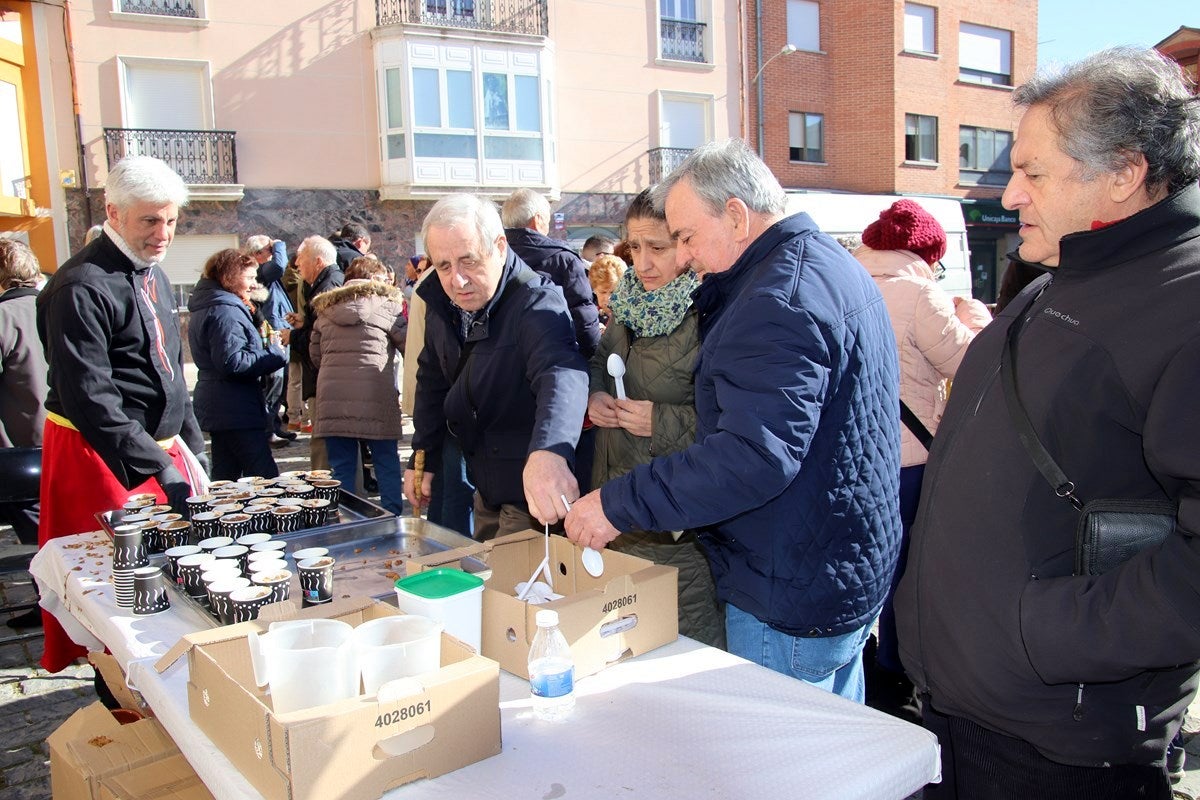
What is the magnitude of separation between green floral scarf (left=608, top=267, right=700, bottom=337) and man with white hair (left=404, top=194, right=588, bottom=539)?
19 cm

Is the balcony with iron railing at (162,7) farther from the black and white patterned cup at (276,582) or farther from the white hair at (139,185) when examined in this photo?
the black and white patterned cup at (276,582)

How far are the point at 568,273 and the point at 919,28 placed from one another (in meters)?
20.2

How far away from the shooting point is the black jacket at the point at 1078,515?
1.17 meters

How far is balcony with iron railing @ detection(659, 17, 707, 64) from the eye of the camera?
18.7m

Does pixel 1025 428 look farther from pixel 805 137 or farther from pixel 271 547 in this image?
pixel 805 137

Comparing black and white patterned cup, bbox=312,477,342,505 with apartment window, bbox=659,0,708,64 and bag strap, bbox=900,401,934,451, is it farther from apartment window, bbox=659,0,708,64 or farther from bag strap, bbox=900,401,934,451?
apartment window, bbox=659,0,708,64

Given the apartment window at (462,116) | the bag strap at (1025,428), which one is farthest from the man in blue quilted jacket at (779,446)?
the apartment window at (462,116)

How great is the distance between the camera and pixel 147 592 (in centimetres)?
201

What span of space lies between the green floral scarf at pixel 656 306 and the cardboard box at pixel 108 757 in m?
1.62

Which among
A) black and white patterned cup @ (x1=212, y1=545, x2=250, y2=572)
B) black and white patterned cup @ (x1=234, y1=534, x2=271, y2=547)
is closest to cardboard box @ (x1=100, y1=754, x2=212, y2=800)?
A: black and white patterned cup @ (x1=212, y1=545, x2=250, y2=572)

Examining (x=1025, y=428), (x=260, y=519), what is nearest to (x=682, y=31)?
(x=260, y=519)

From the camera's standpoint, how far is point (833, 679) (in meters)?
1.93

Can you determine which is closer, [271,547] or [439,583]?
[439,583]

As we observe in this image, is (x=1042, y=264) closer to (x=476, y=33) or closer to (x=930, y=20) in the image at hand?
(x=476, y=33)
